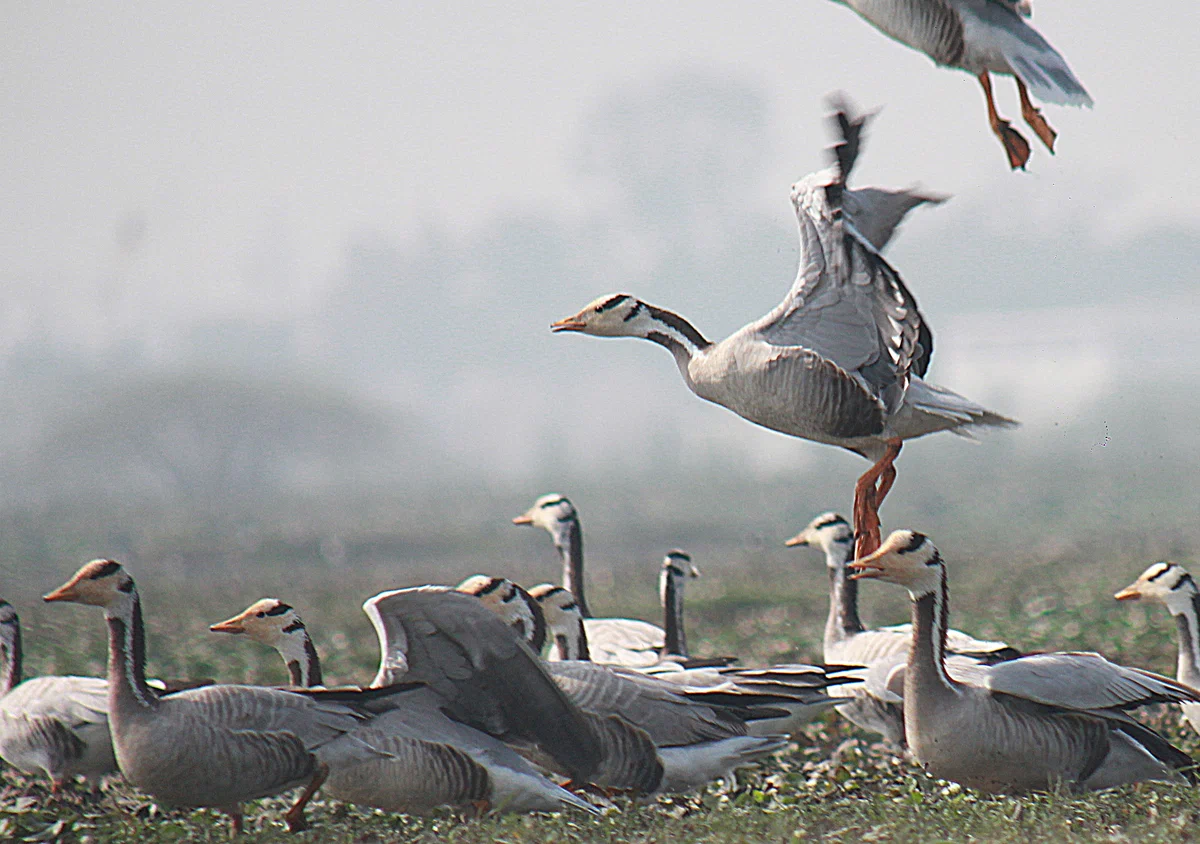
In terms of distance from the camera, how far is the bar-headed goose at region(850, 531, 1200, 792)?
8.05 metres

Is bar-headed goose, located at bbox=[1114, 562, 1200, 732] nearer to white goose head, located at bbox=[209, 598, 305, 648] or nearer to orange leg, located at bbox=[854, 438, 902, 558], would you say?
orange leg, located at bbox=[854, 438, 902, 558]

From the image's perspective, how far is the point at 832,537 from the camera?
11.9 meters

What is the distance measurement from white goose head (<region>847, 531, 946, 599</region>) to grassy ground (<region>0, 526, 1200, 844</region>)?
126 centimetres

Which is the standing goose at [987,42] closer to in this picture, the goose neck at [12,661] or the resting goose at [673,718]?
the resting goose at [673,718]

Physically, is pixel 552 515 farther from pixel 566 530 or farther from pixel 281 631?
pixel 281 631

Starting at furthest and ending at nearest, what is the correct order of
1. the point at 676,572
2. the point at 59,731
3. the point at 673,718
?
the point at 676,572
the point at 59,731
the point at 673,718

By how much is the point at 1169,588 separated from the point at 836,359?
320 centimetres

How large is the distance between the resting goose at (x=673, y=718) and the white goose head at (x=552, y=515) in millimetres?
4629

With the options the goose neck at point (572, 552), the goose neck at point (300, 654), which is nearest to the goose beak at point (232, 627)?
the goose neck at point (300, 654)

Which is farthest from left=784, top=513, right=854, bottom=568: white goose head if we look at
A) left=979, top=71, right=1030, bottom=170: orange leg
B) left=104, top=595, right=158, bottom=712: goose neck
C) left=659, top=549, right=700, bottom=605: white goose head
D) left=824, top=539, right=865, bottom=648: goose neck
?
left=104, top=595, right=158, bottom=712: goose neck

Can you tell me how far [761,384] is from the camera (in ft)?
28.6

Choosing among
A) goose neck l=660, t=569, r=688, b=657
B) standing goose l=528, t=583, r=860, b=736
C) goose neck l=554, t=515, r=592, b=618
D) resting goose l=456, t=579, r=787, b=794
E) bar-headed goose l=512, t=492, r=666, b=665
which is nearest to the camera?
resting goose l=456, t=579, r=787, b=794

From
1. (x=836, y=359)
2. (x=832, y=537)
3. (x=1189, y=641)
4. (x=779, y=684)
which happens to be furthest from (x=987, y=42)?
(x=832, y=537)

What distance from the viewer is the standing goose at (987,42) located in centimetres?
777
